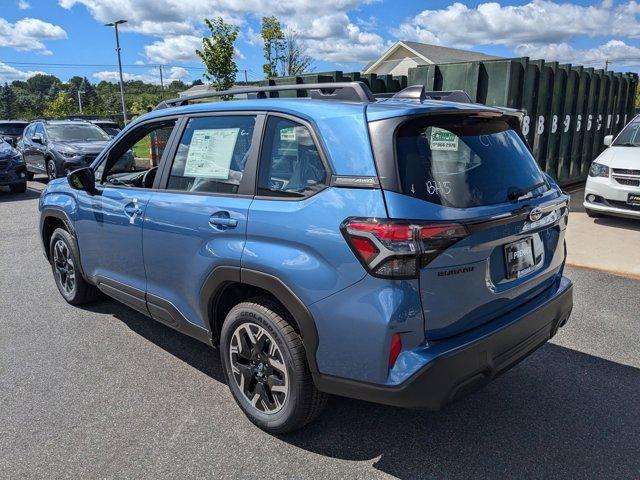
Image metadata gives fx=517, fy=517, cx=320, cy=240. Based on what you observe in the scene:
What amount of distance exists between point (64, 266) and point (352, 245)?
3675mm

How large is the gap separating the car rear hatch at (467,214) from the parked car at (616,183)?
210 inches

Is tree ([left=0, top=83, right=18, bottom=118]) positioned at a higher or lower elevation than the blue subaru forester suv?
higher

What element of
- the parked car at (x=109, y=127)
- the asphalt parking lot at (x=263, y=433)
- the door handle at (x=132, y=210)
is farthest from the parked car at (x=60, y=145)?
the door handle at (x=132, y=210)

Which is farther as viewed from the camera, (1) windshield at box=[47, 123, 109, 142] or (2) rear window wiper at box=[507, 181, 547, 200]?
(1) windshield at box=[47, 123, 109, 142]

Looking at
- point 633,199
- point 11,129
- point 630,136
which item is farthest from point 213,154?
point 11,129

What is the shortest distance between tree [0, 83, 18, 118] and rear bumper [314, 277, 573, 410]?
91.3 meters

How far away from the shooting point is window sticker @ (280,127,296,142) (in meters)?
2.72

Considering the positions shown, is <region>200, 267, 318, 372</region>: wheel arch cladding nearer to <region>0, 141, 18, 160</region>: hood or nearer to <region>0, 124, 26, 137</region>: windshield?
<region>0, 141, 18, 160</region>: hood

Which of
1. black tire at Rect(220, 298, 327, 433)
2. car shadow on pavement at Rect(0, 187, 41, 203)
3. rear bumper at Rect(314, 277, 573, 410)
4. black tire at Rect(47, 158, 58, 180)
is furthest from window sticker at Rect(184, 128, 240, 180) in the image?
black tire at Rect(47, 158, 58, 180)

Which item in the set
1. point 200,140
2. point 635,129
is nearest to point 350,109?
point 200,140

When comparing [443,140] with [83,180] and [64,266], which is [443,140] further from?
[64,266]

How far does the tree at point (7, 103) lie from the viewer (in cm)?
8111

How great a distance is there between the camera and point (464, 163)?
2545mm

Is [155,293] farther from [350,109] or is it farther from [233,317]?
[350,109]
